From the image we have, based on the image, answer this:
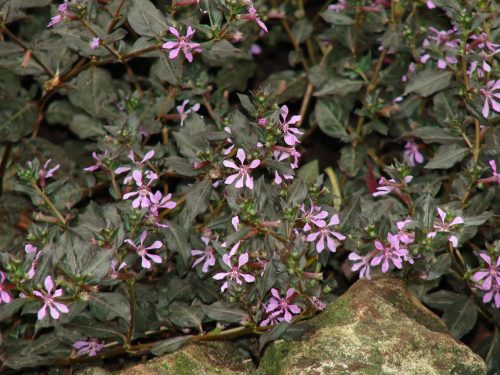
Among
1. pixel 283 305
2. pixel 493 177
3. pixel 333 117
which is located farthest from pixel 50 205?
pixel 493 177

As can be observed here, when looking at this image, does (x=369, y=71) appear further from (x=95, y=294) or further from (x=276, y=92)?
(x=95, y=294)

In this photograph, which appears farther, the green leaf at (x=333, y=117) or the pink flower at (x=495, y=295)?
→ the green leaf at (x=333, y=117)

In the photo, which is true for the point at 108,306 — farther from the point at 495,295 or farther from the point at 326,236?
the point at 495,295

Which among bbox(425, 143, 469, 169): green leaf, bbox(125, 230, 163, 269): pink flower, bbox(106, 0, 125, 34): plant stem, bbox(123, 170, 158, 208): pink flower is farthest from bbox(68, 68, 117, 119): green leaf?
bbox(425, 143, 469, 169): green leaf

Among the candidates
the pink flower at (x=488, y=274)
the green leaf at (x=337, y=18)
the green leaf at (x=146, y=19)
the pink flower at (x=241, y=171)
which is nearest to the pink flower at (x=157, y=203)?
the pink flower at (x=241, y=171)

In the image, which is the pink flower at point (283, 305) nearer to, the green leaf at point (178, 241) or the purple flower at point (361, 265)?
the purple flower at point (361, 265)

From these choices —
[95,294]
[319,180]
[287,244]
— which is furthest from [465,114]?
[95,294]
